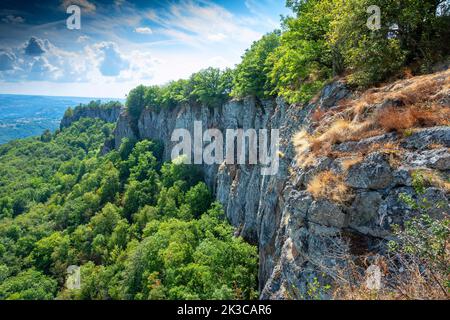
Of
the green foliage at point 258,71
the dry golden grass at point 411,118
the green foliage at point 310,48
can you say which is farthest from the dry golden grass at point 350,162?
the green foliage at point 258,71

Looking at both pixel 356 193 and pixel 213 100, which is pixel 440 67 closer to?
pixel 356 193

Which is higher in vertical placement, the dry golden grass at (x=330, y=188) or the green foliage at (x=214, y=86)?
the green foliage at (x=214, y=86)

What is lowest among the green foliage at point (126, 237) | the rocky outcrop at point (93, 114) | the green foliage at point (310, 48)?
the green foliage at point (126, 237)

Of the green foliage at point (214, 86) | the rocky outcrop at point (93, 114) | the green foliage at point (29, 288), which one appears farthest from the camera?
the rocky outcrop at point (93, 114)

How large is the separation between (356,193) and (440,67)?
24.6 ft

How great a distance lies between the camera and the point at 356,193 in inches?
316

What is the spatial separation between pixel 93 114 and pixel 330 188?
406 feet

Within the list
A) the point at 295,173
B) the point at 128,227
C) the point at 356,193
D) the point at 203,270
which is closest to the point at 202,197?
the point at 128,227

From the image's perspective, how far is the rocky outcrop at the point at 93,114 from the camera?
108 metres

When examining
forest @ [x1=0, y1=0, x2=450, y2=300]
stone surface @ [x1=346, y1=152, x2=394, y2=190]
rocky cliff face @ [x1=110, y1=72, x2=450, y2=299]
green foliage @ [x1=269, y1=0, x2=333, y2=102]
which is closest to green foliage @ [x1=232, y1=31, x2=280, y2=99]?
forest @ [x1=0, y1=0, x2=450, y2=300]

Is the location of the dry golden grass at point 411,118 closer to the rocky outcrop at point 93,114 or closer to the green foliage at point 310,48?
the green foliage at point 310,48

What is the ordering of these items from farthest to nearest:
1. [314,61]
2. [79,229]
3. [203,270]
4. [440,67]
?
1. [79,229]
2. [203,270]
3. [314,61]
4. [440,67]

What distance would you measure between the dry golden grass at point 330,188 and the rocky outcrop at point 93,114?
4247 inches

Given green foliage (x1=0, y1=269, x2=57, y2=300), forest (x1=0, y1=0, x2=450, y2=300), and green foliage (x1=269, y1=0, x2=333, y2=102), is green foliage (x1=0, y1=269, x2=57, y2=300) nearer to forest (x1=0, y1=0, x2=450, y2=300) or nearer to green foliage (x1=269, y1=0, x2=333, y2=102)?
forest (x1=0, y1=0, x2=450, y2=300)
